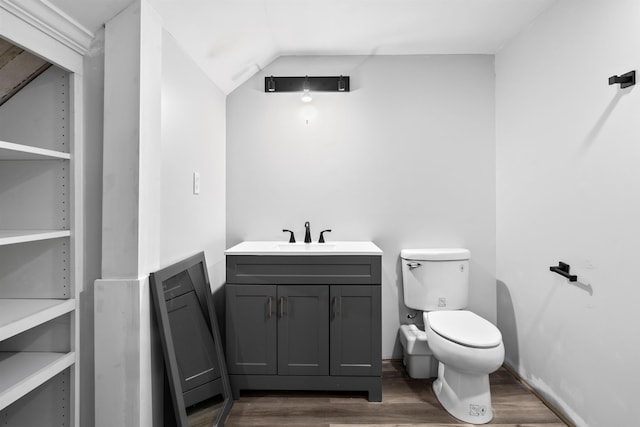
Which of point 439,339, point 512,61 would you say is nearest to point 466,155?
point 512,61

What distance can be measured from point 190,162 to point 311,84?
3.70 ft

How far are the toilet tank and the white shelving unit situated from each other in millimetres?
1972

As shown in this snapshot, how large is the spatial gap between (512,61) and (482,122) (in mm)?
442

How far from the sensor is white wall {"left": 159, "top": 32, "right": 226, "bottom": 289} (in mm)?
1731

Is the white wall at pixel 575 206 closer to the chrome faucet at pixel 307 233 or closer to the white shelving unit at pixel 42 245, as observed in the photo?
the chrome faucet at pixel 307 233

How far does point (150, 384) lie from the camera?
1.56 m

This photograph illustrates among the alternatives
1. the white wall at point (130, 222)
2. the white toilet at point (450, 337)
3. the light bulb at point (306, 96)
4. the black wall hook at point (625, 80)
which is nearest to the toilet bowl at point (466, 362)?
the white toilet at point (450, 337)

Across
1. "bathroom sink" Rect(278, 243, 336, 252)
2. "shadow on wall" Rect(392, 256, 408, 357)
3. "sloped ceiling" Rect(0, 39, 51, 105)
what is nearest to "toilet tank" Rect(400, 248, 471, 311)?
"shadow on wall" Rect(392, 256, 408, 357)

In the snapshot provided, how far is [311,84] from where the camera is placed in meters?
2.62

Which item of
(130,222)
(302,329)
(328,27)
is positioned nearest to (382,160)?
(328,27)

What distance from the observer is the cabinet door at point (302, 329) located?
2.15m

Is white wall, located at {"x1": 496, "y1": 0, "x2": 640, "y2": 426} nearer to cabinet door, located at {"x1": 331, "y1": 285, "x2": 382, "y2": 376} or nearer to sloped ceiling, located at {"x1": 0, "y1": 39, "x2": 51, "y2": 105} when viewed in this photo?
cabinet door, located at {"x1": 331, "y1": 285, "x2": 382, "y2": 376}

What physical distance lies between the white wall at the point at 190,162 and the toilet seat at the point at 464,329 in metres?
1.48

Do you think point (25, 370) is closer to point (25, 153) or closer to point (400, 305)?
point (25, 153)
